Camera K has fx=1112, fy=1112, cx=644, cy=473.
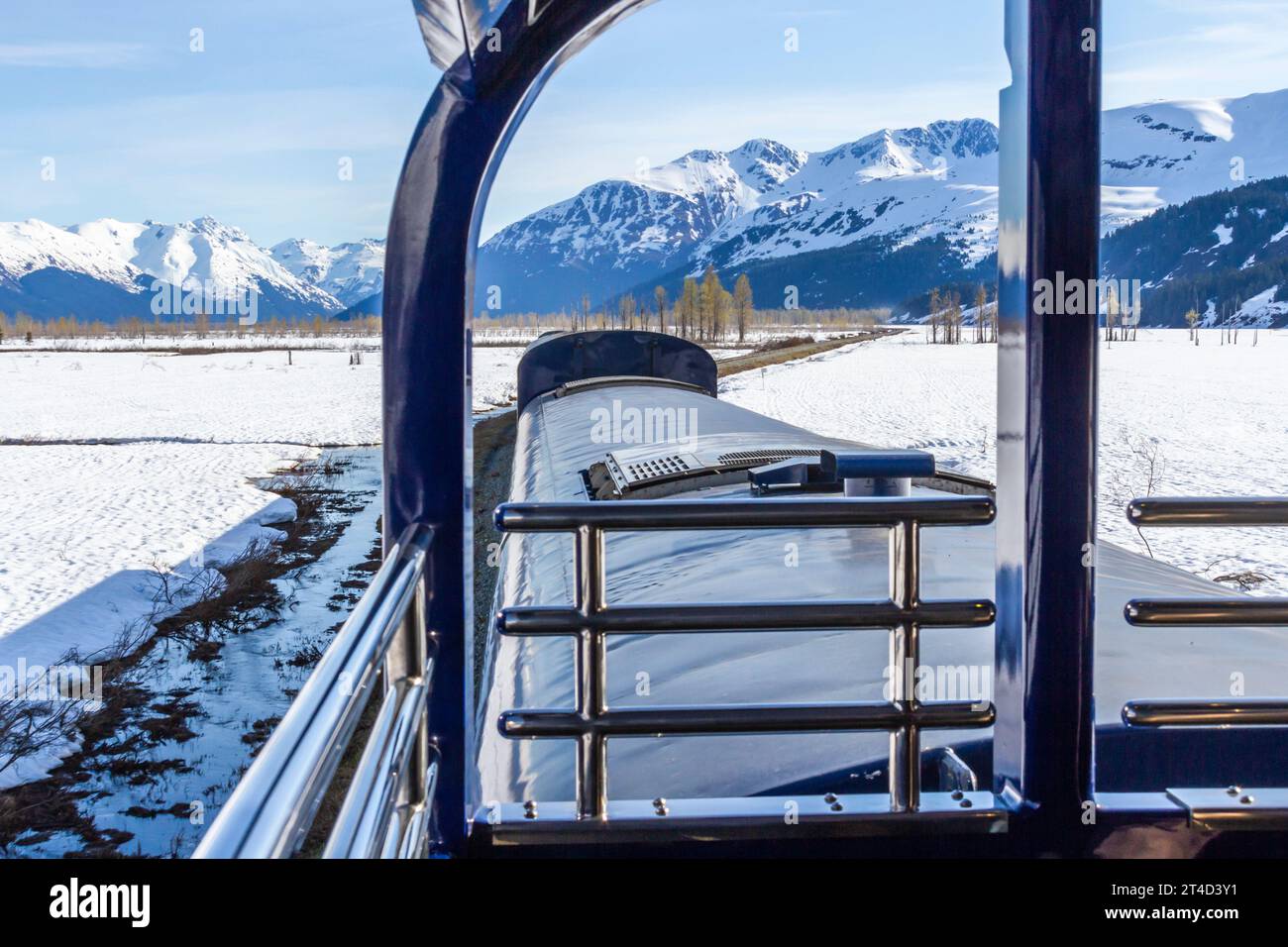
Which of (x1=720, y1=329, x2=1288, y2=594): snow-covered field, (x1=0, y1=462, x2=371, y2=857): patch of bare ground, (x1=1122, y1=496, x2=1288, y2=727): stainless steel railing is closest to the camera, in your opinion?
(x1=1122, y1=496, x2=1288, y2=727): stainless steel railing

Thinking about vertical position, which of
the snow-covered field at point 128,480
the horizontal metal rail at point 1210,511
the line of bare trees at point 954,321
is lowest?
the snow-covered field at point 128,480

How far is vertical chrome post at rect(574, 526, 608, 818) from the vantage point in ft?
6.59

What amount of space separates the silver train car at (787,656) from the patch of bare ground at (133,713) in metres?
3.84

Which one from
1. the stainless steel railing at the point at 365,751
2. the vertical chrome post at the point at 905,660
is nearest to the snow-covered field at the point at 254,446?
the stainless steel railing at the point at 365,751

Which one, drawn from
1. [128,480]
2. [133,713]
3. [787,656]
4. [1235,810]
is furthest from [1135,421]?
[1235,810]

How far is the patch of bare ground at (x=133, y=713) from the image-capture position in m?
7.04

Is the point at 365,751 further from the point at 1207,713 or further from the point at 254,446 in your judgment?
the point at 254,446

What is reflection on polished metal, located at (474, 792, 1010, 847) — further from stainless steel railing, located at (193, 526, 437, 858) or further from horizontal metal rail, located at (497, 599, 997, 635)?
horizontal metal rail, located at (497, 599, 997, 635)

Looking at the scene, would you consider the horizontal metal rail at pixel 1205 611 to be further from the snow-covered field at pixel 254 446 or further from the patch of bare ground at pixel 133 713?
the snow-covered field at pixel 254 446

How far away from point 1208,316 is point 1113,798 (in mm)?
171718

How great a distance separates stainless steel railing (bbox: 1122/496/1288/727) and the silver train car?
0.60ft

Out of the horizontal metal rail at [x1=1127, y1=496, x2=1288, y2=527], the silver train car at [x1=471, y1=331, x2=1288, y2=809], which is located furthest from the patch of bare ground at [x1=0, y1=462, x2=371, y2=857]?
the horizontal metal rail at [x1=1127, y1=496, x2=1288, y2=527]
